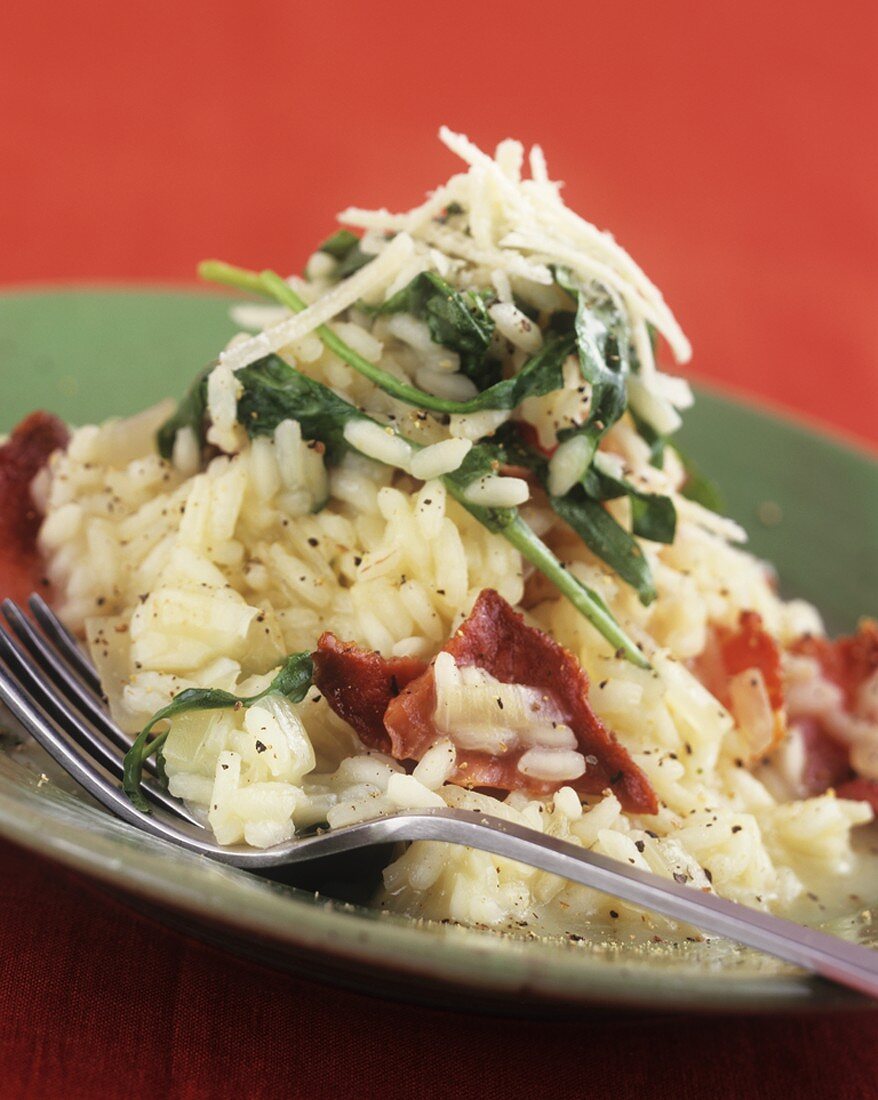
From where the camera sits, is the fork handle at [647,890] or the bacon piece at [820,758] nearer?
the fork handle at [647,890]

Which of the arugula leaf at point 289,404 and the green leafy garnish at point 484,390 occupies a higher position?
the green leafy garnish at point 484,390

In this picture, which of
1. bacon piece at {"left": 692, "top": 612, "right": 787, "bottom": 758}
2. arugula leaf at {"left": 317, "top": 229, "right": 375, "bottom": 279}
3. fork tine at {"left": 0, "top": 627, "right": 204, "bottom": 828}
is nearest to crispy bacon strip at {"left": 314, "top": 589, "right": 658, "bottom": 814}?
fork tine at {"left": 0, "top": 627, "right": 204, "bottom": 828}

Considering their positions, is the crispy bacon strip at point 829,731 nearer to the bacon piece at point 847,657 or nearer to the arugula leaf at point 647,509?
the bacon piece at point 847,657

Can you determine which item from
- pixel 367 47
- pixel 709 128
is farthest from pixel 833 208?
pixel 367 47

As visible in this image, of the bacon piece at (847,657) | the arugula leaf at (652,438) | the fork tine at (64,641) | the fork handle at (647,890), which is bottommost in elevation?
the fork tine at (64,641)

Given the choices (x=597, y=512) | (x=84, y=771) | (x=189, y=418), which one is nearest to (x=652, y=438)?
(x=597, y=512)

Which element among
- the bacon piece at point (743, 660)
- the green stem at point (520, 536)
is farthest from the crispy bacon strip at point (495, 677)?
the bacon piece at point (743, 660)

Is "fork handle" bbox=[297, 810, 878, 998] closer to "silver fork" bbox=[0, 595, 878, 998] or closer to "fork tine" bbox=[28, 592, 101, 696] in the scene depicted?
"silver fork" bbox=[0, 595, 878, 998]

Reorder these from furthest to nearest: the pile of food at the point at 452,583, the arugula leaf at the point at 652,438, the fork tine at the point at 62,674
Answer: the arugula leaf at the point at 652,438
the fork tine at the point at 62,674
the pile of food at the point at 452,583

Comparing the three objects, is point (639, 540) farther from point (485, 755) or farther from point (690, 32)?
point (690, 32)
